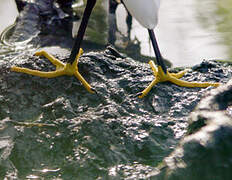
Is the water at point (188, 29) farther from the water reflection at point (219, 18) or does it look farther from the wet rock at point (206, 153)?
the wet rock at point (206, 153)

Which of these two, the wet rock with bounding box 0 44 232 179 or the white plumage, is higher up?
the white plumage

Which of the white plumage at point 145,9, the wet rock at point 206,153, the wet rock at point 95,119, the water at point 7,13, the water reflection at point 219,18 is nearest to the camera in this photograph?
the wet rock at point 206,153

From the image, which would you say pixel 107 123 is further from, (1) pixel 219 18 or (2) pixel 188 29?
(1) pixel 219 18

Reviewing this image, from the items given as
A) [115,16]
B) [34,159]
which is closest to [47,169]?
[34,159]

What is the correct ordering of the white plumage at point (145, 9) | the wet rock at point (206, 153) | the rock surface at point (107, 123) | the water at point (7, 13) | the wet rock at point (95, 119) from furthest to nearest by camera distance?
the water at point (7, 13), the white plumage at point (145, 9), the wet rock at point (95, 119), the rock surface at point (107, 123), the wet rock at point (206, 153)

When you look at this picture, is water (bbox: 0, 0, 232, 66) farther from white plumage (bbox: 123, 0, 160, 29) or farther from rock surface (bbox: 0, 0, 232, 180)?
white plumage (bbox: 123, 0, 160, 29)

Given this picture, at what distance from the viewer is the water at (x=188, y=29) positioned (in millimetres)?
4211

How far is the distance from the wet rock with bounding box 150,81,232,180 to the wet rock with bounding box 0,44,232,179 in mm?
520

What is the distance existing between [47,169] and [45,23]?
10.1ft

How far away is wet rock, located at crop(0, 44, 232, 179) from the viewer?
1.96m

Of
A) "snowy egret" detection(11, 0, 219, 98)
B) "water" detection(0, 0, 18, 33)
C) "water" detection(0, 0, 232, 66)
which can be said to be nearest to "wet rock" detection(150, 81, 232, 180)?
"snowy egret" detection(11, 0, 219, 98)

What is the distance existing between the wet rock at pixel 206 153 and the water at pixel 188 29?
105 inches

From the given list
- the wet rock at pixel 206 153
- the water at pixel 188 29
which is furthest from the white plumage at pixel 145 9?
the water at pixel 188 29

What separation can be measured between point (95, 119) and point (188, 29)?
296 centimetres
